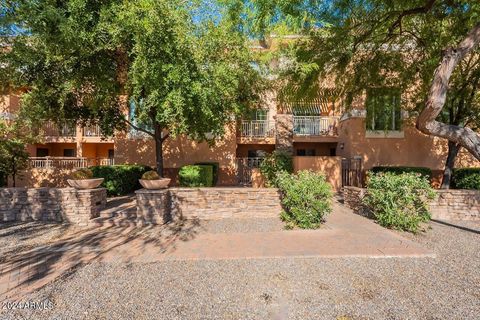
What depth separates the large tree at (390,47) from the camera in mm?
5562

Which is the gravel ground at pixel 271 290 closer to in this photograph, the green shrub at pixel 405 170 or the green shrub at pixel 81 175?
the green shrub at pixel 81 175

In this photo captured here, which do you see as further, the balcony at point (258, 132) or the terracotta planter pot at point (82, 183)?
the balcony at point (258, 132)

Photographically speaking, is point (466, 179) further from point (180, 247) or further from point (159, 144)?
point (159, 144)

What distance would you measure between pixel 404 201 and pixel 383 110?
6792 millimetres

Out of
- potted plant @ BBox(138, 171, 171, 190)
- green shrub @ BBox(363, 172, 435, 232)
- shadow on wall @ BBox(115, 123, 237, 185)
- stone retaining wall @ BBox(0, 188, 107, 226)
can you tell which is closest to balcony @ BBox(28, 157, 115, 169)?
shadow on wall @ BBox(115, 123, 237, 185)

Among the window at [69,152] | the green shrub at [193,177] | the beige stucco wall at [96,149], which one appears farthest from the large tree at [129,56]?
the window at [69,152]

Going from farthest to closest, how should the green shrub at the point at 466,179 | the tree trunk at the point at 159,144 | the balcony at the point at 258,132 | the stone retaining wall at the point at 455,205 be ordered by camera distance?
the balcony at the point at 258,132, the green shrub at the point at 466,179, the tree trunk at the point at 159,144, the stone retaining wall at the point at 455,205

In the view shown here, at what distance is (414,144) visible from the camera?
1398cm

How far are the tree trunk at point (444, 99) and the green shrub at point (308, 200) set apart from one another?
2.64 metres

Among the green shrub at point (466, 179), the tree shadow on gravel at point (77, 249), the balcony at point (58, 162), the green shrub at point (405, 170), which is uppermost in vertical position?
the balcony at point (58, 162)

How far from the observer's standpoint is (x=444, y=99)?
16.9 feet

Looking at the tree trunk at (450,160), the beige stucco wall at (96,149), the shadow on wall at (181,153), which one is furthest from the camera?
the beige stucco wall at (96,149)

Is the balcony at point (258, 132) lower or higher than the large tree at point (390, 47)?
lower

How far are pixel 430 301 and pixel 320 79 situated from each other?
8.44m
